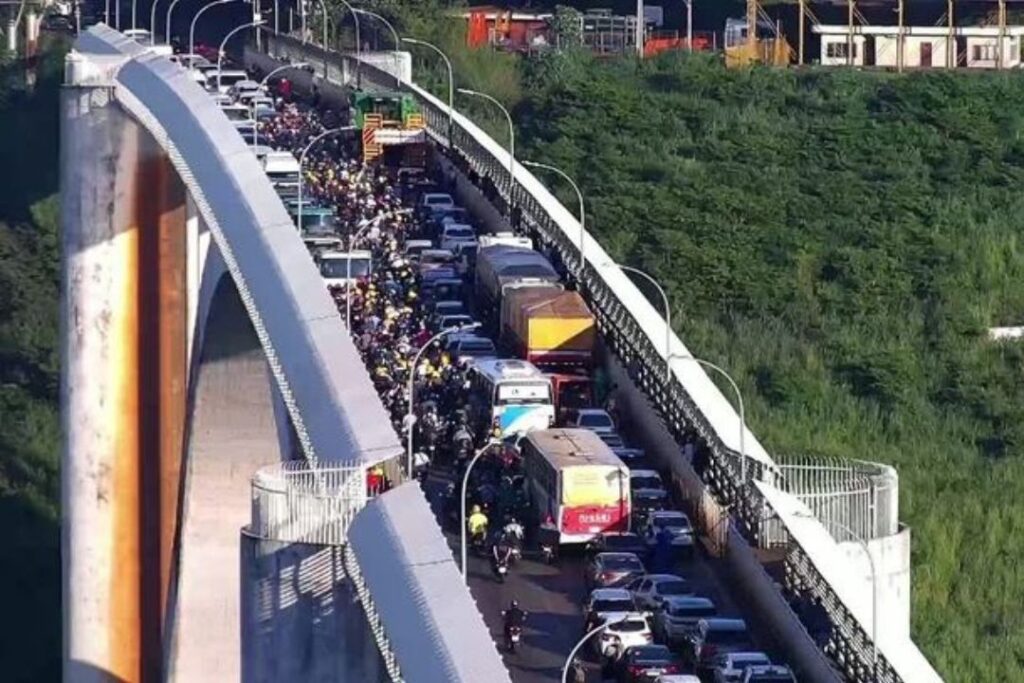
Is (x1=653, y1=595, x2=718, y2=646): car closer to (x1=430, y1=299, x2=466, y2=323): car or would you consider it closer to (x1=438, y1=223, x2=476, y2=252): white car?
(x1=430, y1=299, x2=466, y2=323): car

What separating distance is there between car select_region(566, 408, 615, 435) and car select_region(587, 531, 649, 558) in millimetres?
3673

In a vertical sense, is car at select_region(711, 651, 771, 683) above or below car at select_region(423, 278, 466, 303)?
below

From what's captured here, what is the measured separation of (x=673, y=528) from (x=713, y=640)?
149 inches

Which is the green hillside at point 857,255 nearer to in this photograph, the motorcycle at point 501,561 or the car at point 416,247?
the car at point 416,247

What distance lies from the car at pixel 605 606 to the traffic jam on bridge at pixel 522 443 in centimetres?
2

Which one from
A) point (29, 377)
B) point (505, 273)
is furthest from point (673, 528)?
point (29, 377)

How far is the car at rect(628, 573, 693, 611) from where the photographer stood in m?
31.5

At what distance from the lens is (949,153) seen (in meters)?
78.8

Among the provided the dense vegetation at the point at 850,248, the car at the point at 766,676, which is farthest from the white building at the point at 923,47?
the car at the point at 766,676

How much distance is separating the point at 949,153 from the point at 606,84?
10714 millimetres

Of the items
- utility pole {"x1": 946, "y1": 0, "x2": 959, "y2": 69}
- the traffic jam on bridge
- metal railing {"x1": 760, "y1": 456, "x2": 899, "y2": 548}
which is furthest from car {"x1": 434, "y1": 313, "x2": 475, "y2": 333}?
utility pole {"x1": 946, "y1": 0, "x2": 959, "y2": 69}

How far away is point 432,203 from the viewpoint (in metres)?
57.1

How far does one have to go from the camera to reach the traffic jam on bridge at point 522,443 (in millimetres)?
30703

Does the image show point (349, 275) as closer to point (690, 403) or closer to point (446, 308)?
point (446, 308)
